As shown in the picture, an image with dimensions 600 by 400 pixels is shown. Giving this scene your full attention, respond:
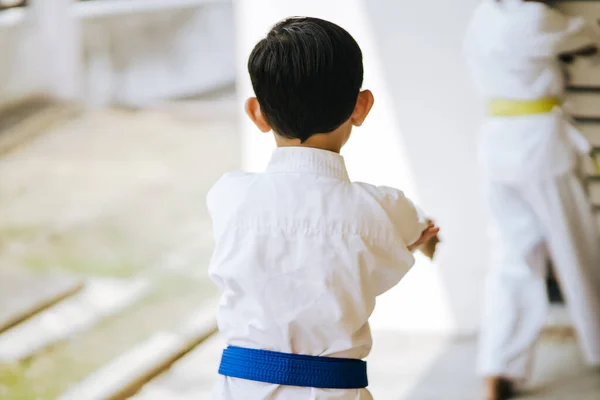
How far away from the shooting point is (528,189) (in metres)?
2.61

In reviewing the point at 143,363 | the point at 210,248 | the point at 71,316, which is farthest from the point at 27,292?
the point at 210,248

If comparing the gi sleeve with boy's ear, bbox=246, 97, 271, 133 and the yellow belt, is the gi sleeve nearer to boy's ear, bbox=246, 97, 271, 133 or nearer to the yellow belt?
boy's ear, bbox=246, 97, 271, 133

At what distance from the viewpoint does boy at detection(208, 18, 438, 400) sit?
1.22 metres

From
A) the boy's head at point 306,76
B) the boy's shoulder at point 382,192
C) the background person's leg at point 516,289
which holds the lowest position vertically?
the background person's leg at point 516,289

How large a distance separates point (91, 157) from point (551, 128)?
4.46 meters

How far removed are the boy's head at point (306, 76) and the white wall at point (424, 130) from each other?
1.98 metres

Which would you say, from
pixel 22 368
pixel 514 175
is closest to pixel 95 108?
pixel 22 368

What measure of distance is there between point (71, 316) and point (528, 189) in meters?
1.94

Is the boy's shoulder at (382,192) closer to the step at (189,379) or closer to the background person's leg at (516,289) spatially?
the background person's leg at (516,289)

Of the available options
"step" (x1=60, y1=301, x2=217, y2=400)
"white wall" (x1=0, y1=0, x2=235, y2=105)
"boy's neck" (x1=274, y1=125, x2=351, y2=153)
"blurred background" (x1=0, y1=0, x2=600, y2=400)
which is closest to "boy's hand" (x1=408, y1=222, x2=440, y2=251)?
"boy's neck" (x1=274, y1=125, x2=351, y2=153)

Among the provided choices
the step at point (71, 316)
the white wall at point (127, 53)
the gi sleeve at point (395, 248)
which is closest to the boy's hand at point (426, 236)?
the gi sleeve at point (395, 248)

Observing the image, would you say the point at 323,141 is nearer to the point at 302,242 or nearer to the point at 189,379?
the point at 302,242

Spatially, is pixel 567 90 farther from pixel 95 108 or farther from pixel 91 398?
pixel 95 108

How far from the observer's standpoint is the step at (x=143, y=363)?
279cm
